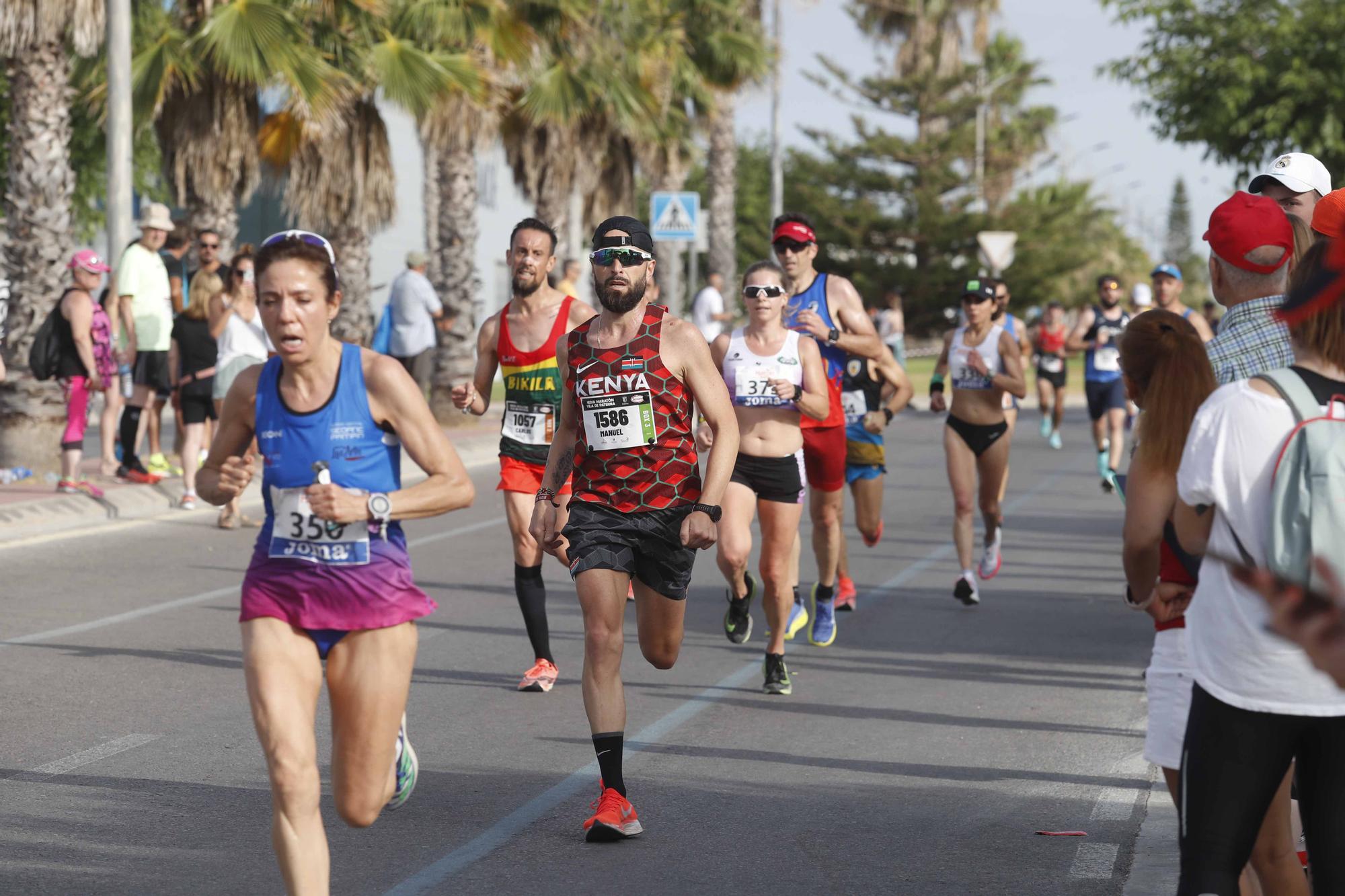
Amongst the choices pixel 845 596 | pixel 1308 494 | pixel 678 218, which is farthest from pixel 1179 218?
pixel 1308 494

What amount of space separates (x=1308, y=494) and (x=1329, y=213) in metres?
1.27

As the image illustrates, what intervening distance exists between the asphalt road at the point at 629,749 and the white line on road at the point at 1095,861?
14 mm

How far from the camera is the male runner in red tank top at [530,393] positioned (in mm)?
8000

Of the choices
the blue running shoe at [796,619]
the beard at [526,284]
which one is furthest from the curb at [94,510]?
the beard at [526,284]

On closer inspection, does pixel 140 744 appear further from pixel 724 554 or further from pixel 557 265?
pixel 557 265

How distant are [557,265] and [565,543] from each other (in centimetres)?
2610

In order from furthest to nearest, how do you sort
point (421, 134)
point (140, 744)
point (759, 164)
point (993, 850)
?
point (759, 164) → point (421, 134) → point (140, 744) → point (993, 850)

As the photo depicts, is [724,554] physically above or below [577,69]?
below

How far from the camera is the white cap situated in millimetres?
5668

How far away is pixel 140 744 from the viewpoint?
22.3 feet

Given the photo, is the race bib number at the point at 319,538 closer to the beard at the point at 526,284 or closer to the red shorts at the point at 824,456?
the beard at the point at 526,284

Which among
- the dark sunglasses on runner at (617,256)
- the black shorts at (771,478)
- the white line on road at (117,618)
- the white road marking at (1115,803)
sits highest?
the dark sunglasses on runner at (617,256)

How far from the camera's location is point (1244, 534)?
334 cm

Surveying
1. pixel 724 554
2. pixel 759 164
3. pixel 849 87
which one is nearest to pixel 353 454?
pixel 724 554
